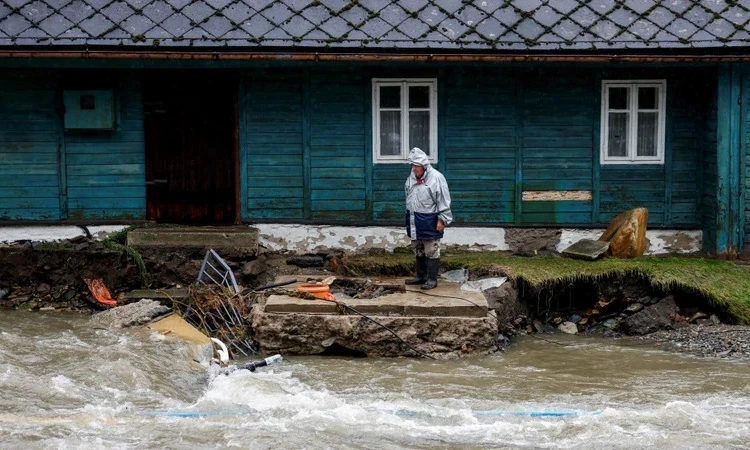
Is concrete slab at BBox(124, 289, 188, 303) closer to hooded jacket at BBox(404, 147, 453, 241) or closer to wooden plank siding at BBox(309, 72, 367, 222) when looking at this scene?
wooden plank siding at BBox(309, 72, 367, 222)

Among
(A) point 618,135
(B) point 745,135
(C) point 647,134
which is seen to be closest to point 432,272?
(A) point 618,135

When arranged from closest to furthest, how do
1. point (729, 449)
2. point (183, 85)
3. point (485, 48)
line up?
point (729, 449), point (485, 48), point (183, 85)

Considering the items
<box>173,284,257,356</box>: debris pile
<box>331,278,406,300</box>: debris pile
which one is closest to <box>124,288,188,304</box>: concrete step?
<box>173,284,257,356</box>: debris pile

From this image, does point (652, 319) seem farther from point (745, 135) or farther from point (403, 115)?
point (403, 115)

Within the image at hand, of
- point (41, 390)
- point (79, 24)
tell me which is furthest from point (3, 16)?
point (41, 390)

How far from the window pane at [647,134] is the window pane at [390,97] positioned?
3265 millimetres

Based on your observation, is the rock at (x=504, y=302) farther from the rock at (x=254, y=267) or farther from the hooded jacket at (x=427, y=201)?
the rock at (x=254, y=267)

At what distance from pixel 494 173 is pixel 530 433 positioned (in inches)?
242

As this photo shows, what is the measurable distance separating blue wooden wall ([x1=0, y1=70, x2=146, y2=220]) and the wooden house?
0.02 meters

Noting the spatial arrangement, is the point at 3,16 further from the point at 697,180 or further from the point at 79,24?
the point at 697,180

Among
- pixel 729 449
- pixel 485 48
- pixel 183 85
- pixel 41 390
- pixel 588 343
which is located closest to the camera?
pixel 729 449

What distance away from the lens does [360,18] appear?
14.8 metres

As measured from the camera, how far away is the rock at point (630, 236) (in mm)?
14438

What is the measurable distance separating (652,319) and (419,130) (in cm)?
404
